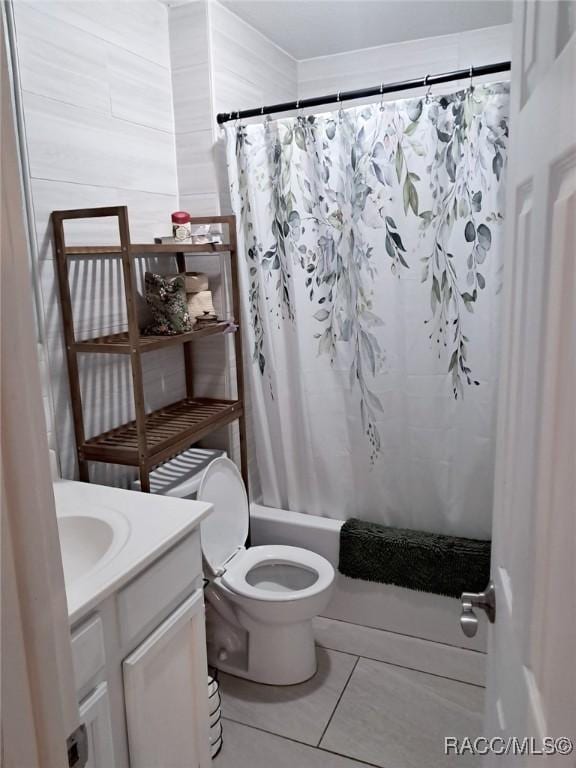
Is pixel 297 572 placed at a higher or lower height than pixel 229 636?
higher

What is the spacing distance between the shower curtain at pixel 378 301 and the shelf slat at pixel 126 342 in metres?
0.35

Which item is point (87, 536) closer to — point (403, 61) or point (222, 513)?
point (222, 513)

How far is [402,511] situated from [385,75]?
1.99 metres

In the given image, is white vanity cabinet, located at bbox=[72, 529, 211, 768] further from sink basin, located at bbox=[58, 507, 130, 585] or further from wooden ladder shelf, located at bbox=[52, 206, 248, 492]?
wooden ladder shelf, located at bbox=[52, 206, 248, 492]

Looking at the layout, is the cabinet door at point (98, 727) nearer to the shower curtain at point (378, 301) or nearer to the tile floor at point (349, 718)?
the tile floor at point (349, 718)

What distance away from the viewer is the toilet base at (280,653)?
2053mm

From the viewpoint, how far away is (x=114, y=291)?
2027 millimetres

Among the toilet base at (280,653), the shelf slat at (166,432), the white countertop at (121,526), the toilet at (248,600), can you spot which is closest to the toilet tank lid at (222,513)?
the toilet at (248,600)

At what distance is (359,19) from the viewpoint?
7.78 ft

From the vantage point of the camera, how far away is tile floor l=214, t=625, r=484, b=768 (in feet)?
5.84

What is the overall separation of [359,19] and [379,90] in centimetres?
58

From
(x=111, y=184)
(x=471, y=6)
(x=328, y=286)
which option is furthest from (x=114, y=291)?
(x=471, y=6)

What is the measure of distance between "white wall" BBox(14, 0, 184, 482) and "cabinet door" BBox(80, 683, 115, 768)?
842 millimetres

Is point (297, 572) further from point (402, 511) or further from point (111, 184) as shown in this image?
point (111, 184)
